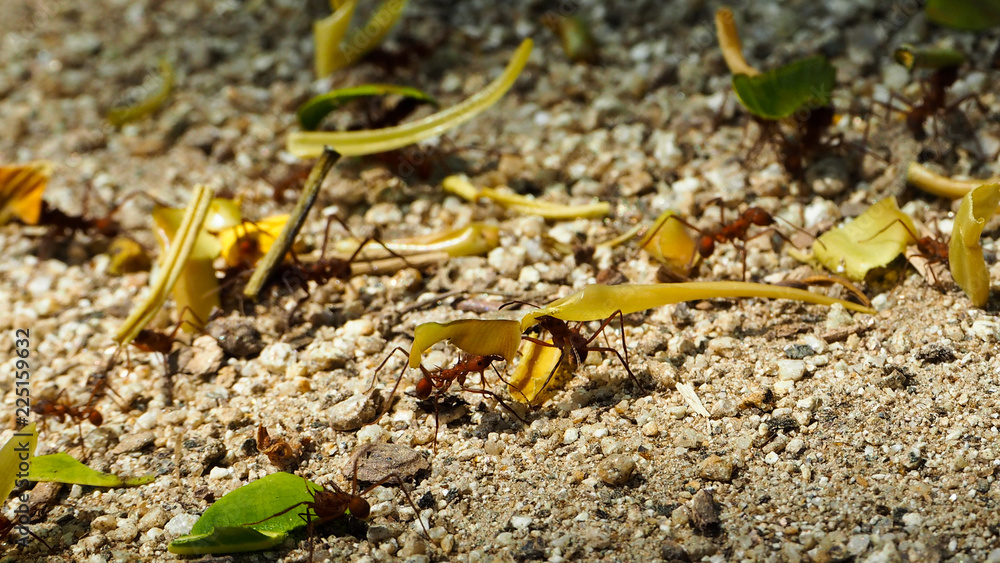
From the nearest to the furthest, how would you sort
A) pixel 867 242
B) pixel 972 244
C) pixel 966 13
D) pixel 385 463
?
pixel 385 463
pixel 972 244
pixel 867 242
pixel 966 13

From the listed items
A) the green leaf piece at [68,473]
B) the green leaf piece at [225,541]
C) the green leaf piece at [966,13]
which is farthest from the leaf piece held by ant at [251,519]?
the green leaf piece at [966,13]

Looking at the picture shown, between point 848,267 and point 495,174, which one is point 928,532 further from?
point 495,174

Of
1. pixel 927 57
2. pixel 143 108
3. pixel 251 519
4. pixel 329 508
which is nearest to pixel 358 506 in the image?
pixel 329 508

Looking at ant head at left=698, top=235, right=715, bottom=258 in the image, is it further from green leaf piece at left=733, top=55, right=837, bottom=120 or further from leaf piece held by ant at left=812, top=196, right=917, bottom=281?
green leaf piece at left=733, top=55, right=837, bottom=120

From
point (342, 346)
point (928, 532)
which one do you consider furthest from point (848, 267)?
point (342, 346)

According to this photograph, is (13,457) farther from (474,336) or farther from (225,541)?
(474,336)

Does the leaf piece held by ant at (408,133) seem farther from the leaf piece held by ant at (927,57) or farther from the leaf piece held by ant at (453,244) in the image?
the leaf piece held by ant at (927,57)
